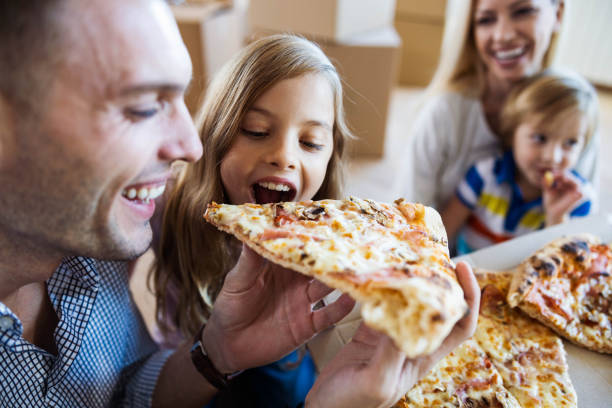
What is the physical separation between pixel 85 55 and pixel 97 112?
9cm

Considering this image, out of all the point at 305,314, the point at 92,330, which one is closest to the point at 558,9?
the point at 305,314

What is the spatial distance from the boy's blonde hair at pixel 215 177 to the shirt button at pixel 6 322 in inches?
18.1

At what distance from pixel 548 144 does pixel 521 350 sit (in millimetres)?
1045

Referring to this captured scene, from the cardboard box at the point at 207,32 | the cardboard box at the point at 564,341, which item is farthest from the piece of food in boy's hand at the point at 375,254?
the cardboard box at the point at 207,32

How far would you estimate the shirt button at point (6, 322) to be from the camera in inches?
30.6

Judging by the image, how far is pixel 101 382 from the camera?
1.05m

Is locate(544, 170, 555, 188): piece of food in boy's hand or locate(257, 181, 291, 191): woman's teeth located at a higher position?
locate(257, 181, 291, 191): woman's teeth

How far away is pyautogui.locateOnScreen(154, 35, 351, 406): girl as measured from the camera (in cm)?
97

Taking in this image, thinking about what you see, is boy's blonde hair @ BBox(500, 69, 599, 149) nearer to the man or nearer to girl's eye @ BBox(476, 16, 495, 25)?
girl's eye @ BBox(476, 16, 495, 25)

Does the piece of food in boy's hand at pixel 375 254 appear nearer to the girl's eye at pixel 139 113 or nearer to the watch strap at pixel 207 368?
the girl's eye at pixel 139 113

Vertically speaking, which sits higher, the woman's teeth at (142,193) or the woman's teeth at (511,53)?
the woman's teeth at (511,53)

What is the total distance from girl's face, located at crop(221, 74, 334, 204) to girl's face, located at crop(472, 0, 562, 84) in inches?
43.1

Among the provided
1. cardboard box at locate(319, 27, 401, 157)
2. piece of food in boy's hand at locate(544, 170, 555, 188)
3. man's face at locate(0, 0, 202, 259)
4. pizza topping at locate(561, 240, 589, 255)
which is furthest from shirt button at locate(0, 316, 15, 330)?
cardboard box at locate(319, 27, 401, 157)

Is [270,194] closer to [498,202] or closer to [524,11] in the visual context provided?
[498,202]
